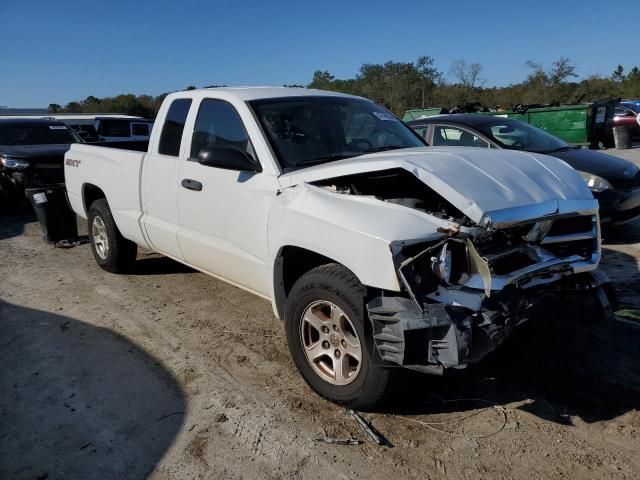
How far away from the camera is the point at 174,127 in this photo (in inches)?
189

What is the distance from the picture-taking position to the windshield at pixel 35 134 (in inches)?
404

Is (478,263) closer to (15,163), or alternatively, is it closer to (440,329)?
(440,329)

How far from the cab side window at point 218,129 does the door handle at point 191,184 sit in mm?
219

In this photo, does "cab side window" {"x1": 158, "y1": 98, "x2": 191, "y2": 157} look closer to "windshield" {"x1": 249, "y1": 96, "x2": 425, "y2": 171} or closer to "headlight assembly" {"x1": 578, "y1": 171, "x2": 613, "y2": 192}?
"windshield" {"x1": 249, "y1": 96, "x2": 425, "y2": 171}

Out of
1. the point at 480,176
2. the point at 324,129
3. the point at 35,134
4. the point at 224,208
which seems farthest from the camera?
the point at 35,134

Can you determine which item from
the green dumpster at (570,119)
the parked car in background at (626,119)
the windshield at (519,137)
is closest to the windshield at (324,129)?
the windshield at (519,137)

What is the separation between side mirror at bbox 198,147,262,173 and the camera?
371cm

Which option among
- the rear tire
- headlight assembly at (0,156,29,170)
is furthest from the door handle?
headlight assembly at (0,156,29,170)

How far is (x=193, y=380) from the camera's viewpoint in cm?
367

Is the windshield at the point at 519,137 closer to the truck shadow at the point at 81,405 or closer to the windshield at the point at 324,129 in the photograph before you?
the windshield at the point at 324,129

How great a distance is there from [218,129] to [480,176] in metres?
2.15

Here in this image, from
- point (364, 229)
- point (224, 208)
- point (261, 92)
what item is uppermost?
point (261, 92)

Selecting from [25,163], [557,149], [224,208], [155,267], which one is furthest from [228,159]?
[25,163]

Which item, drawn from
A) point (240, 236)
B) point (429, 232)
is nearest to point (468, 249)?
point (429, 232)
